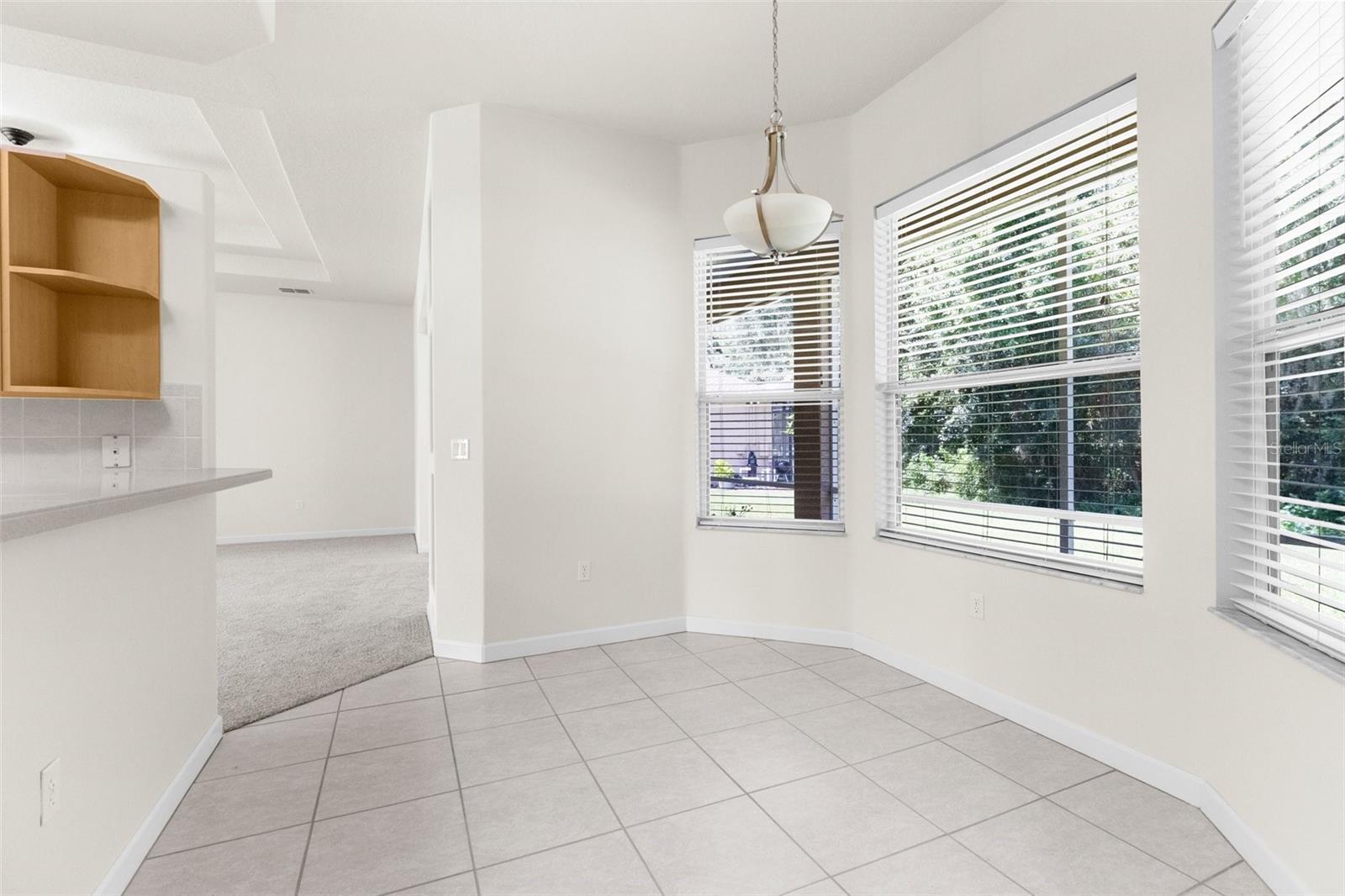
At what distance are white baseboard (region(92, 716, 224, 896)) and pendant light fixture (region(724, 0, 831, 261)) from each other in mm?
2462

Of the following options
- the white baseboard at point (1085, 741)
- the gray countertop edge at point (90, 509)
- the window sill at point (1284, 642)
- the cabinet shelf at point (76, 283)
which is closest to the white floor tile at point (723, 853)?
the white baseboard at point (1085, 741)

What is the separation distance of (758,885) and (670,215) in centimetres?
352

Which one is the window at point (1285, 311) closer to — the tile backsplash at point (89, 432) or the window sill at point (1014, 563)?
the window sill at point (1014, 563)

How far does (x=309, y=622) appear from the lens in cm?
439

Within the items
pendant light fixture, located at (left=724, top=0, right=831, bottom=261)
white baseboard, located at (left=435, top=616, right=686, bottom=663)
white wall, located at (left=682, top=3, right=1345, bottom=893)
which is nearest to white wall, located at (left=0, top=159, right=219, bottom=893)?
white baseboard, located at (left=435, top=616, right=686, bottom=663)

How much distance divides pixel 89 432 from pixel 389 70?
2.07 meters

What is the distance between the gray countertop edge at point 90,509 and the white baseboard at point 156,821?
926 millimetres

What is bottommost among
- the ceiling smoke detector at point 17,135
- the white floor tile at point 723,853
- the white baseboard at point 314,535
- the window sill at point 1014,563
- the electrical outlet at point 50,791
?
the white floor tile at point 723,853

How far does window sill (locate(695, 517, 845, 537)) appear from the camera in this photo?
3.90 m

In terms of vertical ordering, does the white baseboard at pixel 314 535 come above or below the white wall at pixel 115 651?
below

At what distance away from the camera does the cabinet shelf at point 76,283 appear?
2.11 metres

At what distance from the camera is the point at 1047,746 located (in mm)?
2564

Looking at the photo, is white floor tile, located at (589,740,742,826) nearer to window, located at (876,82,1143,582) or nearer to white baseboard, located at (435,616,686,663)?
white baseboard, located at (435,616,686,663)

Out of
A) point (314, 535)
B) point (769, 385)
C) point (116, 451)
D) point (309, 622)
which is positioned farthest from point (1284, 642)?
point (314, 535)
